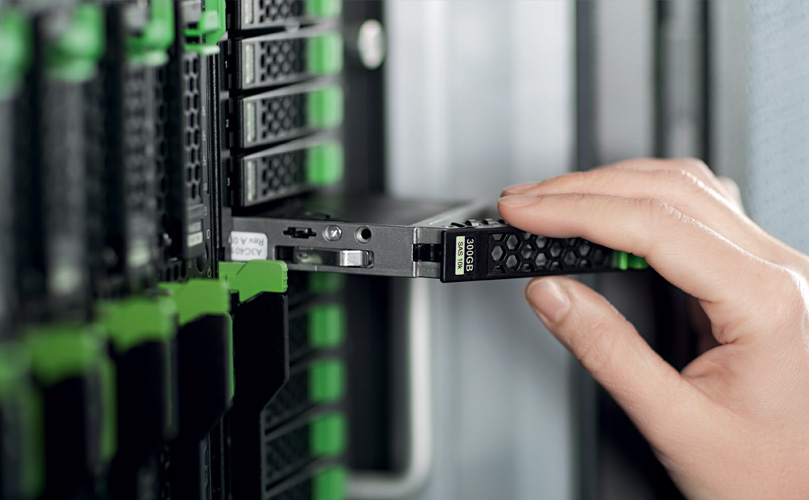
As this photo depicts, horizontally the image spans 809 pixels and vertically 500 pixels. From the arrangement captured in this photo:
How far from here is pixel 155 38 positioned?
1.65 ft

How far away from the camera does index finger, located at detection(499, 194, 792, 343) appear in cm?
67

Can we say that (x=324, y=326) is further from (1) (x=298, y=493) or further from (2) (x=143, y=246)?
(2) (x=143, y=246)

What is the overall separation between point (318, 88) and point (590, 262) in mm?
369

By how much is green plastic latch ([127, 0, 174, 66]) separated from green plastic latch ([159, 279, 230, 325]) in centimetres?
16

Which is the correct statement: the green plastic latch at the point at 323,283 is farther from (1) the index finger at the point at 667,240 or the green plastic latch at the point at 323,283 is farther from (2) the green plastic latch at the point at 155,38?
(2) the green plastic latch at the point at 155,38

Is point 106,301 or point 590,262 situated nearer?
point 106,301

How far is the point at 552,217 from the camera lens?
67 centimetres

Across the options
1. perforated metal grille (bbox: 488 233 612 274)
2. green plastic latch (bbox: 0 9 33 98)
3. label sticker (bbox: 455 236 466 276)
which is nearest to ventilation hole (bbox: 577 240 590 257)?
perforated metal grille (bbox: 488 233 612 274)

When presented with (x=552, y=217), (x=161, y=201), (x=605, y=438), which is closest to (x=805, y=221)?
(x=605, y=438)

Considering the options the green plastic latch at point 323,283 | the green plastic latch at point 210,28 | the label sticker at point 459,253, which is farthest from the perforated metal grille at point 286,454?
the green plastic latch at point 210,28

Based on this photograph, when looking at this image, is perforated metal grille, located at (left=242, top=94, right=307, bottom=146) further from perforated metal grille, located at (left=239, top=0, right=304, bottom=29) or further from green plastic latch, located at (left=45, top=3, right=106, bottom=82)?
green plastic latch, located at (left=45, top=3, right=106, bottom=82)

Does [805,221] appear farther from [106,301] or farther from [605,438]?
[106,301]

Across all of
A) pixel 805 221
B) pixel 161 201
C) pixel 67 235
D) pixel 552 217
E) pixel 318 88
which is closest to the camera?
pixel 67 235

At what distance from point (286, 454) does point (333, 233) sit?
29 centimetres
